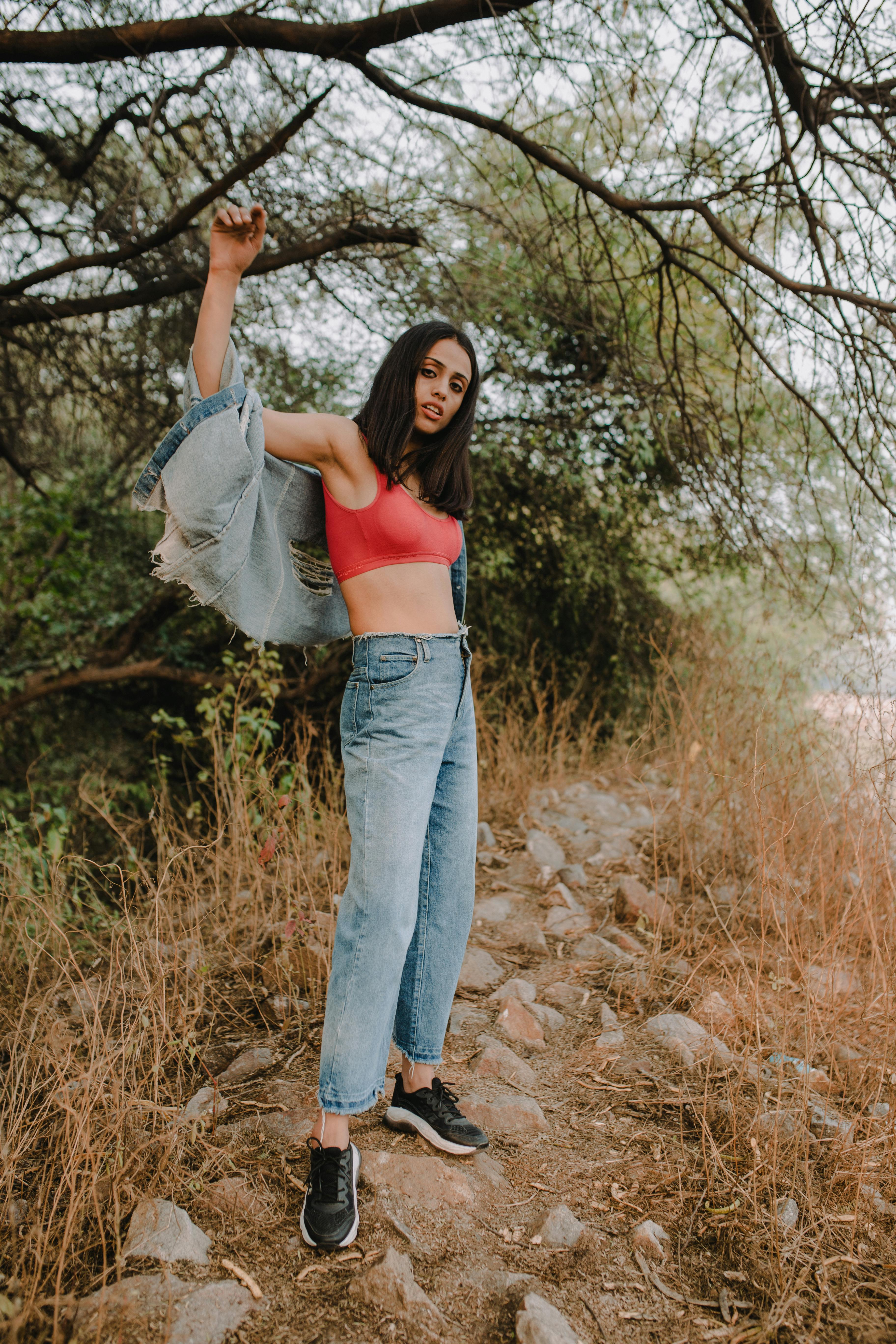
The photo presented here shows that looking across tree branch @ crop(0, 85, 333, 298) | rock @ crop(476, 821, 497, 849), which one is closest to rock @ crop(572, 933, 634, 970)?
rock @ crop(476, 821, 497, 849)

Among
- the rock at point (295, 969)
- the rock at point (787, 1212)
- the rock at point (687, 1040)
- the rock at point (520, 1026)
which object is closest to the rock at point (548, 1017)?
the rock at point (520, 1026)

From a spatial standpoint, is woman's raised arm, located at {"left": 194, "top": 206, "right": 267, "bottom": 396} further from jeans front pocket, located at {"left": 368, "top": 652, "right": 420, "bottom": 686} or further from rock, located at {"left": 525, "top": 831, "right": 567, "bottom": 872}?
rock, located at {"left": 525, "top": 831, "right": 567, "bottom": 872}

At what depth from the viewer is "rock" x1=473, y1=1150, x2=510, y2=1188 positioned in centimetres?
184

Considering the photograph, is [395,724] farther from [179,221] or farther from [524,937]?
[179,221]

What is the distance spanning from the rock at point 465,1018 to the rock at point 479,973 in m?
0.10

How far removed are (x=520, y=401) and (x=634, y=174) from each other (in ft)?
6.73

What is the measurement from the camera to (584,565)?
5.62 m

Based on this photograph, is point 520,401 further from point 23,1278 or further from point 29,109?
point 23,1278

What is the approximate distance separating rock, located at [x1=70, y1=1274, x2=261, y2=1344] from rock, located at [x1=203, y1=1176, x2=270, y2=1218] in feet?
0.59

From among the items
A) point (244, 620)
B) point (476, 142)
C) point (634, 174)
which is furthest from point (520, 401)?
point (244, 620)

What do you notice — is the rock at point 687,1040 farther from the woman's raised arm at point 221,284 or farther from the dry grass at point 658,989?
the woman's raised arm at point 221,284

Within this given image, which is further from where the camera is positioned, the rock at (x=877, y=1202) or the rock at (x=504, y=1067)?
the rock at (x=504, y=1067)

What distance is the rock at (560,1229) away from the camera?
65.3 inches

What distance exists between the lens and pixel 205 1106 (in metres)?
1.98
